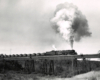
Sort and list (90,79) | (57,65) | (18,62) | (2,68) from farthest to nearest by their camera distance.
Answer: (18,62), (57,65), (2,68), (90,79)

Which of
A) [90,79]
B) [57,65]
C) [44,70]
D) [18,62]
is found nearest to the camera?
[90,79]

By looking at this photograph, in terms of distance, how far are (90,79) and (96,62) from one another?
74.0ft

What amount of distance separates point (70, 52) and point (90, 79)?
19075 mm

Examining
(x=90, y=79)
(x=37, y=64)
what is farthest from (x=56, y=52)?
(x=90, y=79)

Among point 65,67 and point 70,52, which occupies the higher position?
point 70,52

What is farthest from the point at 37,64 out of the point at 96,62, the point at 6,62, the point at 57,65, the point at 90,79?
the point at 90,79

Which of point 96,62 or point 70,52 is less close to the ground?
point 70,52

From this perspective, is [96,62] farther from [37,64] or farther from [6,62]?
[6,62]

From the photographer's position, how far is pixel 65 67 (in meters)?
37.1

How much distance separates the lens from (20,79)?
75.9ft

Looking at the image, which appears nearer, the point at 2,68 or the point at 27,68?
the point at 27,68

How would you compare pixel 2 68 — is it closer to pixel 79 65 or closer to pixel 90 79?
pixel 79 65

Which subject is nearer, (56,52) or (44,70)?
(44,70)

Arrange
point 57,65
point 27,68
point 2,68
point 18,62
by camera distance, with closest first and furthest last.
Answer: point 27,68 < point 2,68 < point 57,65 < point 18,62
